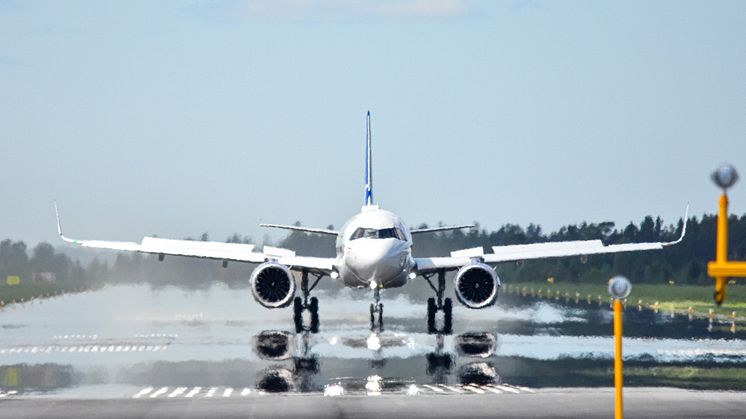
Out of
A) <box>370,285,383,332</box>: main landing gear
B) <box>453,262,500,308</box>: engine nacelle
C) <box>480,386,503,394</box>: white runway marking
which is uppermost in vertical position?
<box>453,262,500,308</box>: engine nacelle

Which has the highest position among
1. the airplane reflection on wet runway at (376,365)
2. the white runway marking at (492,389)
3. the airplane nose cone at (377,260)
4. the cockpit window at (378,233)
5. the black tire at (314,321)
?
the cockpit window at (378,233)

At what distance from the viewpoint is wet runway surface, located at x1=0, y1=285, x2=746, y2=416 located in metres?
32.5

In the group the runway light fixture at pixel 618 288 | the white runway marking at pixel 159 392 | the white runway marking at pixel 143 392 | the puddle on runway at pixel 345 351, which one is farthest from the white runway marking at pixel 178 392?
the runway light fixture at pixel 618 288

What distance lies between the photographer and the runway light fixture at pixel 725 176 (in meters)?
15.4

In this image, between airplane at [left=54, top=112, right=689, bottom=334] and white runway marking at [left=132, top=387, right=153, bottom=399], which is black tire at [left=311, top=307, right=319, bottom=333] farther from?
white runway marking at [left=132, top=387, right=153, bottom=399]

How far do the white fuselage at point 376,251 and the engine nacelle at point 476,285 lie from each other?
169 centimetres

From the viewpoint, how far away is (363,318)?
54156mm

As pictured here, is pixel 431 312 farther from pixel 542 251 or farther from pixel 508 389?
pixel 508 389

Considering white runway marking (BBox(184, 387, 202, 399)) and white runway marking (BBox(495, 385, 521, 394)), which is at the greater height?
white runway marking (BBox(495, 385, 521, 394))

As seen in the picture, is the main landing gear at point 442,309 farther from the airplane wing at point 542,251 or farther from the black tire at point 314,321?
the black tire at point 314,321

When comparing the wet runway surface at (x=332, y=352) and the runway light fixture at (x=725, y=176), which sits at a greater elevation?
the runway light fixture at (x=725, y=176)

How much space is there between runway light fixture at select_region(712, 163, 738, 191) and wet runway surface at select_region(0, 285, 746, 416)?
15.1 metres

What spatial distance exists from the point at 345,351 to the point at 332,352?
0.43m

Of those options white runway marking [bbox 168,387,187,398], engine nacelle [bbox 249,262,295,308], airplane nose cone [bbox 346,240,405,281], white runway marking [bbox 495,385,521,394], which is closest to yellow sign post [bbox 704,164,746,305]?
white runway marking [bbox 495,385,521,394]
